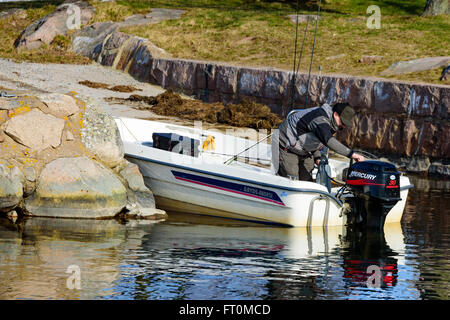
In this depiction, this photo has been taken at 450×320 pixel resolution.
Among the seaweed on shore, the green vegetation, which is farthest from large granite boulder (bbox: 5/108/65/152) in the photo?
the green vegetation

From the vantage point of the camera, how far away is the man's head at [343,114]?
479 inches

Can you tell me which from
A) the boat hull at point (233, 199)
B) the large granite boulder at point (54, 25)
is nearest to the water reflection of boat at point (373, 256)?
the boat hull at point (233, 199)

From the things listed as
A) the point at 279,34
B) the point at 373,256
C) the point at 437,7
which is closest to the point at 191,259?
the point at 373,256

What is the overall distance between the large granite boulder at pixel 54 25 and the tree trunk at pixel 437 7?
1187 centimetres

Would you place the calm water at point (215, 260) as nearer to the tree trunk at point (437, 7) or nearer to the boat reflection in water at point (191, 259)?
the boat reflection in water at point (191, 259)

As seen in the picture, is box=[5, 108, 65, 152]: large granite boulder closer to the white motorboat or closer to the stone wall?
the white motorboat

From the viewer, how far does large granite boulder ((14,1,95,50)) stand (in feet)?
94.7

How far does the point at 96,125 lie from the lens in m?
13.6

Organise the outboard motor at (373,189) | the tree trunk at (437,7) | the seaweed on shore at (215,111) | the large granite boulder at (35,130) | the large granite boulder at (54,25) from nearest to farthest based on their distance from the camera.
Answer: the outboard motor at (373,189) → the large granite boulder at (35,130) → the seaweed on shore at (215,111) → the tree trunk at (437,7) → the large granite boulder at (54,25)

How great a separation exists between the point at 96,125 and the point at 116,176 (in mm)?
962

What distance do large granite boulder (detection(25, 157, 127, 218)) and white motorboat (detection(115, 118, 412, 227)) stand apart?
111 cm

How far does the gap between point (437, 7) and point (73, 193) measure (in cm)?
1936

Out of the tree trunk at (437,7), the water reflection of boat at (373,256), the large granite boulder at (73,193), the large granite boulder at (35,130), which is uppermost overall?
the tree trunk at (437,7)
